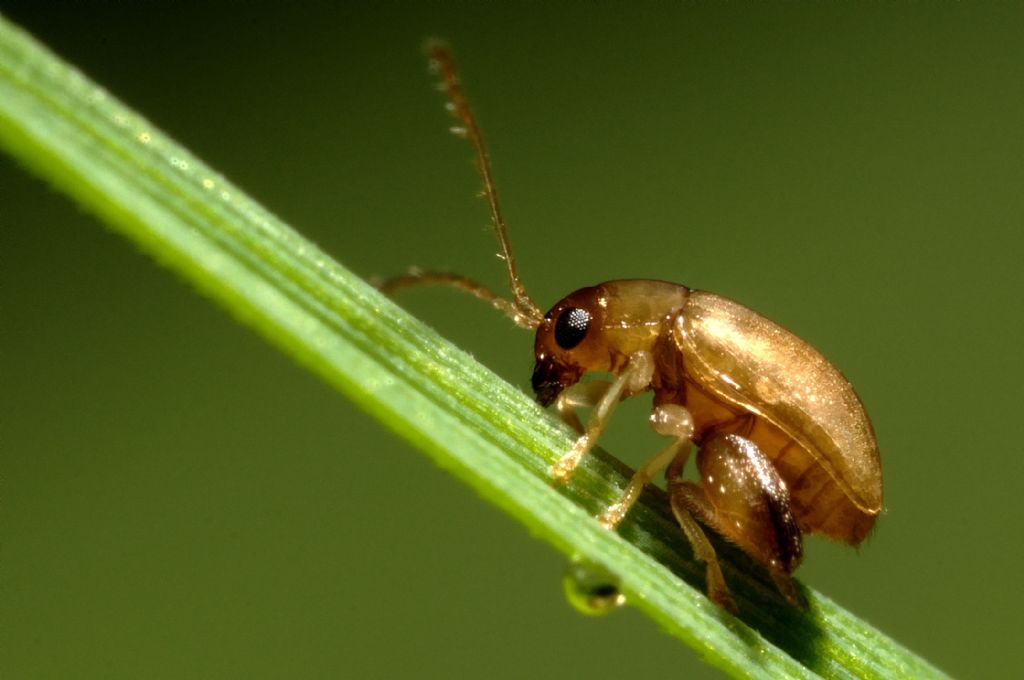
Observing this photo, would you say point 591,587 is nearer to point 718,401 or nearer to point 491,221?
point 718,401

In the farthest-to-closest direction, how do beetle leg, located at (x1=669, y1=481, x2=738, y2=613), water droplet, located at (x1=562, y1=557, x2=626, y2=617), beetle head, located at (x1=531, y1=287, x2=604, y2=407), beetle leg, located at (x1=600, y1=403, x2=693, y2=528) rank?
1. beetle head, located at (x1=531, y1=287, x2=604, y2=407)
2. beetle leg, located at (x1=600, y1=403, x2=693, y2=528)
3. beetle leg, located at (x1=669, y1=481, x2=738, y2=613)
4. water droplet, located at (x1=562, y1=557, x2=626, y2=617)

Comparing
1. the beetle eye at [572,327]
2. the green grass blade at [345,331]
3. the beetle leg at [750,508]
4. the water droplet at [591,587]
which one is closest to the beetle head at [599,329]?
the beetle eye at [572,327]

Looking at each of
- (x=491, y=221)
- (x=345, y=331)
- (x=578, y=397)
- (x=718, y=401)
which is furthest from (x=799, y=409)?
(x=345, y=331)

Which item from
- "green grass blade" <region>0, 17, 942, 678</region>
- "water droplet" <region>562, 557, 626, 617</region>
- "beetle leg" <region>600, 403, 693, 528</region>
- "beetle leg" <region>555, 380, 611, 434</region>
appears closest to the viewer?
"green grass blade" <region>0, 17, 942, 678</region>

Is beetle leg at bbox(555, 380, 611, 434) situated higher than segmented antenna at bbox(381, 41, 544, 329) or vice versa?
segmented antenna at bbox(381, 41, 544, 329)

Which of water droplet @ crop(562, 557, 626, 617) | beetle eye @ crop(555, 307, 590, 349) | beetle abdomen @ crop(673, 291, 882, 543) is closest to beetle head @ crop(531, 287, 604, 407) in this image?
beetle eye @ crop(555, 307, 590, 349)

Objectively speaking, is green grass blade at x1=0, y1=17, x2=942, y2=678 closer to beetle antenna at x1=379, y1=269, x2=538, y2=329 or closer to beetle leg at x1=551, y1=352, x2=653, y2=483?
beetle leg at x1=551, y1=352, x2=653, y2=483
